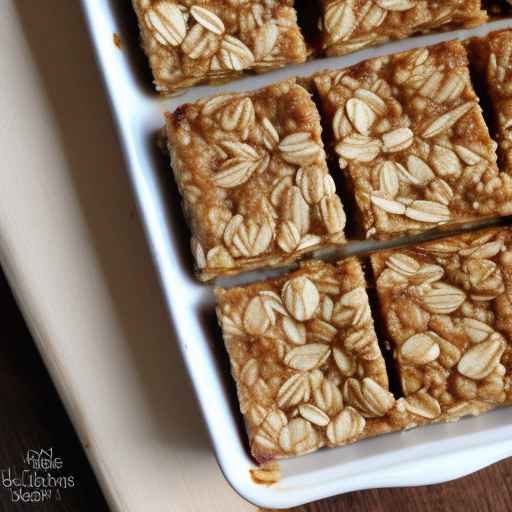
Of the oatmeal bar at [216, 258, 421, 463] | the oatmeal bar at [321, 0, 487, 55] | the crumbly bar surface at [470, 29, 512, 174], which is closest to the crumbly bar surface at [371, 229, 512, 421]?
the oatmeal bar at [216, 258, 421, 463]

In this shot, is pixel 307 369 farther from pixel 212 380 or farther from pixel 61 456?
pixel 61 456

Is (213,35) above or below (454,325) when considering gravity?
above

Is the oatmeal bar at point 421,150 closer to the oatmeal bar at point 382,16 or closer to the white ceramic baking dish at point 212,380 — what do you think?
the oatmeal bar at point 382,16

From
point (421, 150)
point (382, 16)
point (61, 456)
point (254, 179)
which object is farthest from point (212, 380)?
point (382, 16)

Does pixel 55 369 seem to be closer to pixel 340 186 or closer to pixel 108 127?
pixel 108 127

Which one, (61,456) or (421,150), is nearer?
(421,150)
